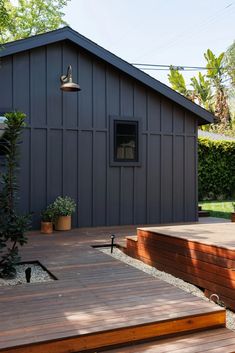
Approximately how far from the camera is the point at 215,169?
1366 cm

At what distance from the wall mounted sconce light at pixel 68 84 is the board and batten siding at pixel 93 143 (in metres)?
0.19

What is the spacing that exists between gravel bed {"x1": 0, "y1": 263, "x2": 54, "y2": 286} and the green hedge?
32.3 feet

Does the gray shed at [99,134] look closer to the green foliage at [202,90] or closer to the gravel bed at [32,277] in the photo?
the gravel bed at [32,277]

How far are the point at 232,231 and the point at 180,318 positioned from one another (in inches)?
90.6

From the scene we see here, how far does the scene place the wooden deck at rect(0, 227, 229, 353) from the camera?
101 inches

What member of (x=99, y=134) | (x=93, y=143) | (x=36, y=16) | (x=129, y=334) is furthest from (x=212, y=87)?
(x=129, y=334)

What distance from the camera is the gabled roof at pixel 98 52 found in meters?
6.75

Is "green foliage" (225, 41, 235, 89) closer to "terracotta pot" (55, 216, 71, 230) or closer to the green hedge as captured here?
the green hedge

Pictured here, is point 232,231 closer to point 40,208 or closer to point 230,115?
point 40,208

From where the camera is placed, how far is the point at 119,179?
25.6 feet

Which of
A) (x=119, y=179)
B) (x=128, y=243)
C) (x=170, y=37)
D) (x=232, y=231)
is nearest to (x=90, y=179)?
(x=119, y=179)

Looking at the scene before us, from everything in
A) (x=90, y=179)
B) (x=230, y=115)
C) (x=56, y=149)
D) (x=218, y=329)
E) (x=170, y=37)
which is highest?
(x=170, y=37)

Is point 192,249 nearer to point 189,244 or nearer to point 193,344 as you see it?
point 189,244

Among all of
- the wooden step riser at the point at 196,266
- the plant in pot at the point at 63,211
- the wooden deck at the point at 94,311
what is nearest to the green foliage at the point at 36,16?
the plant in pot at the point at 63,211
